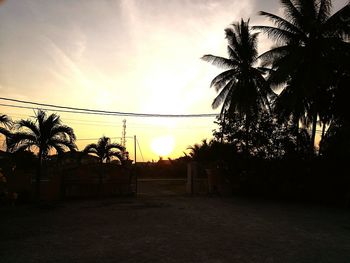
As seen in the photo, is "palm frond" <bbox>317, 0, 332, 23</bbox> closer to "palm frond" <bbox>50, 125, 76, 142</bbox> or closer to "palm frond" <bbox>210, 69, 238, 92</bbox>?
"palm frond" <bbox>210, 69, 238, 92</bbox>

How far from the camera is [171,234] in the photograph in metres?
9.11

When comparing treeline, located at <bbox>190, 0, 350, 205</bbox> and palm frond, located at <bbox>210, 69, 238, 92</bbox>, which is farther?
palm frond, located at <bbox>210, 69, 238, 92</bbox>

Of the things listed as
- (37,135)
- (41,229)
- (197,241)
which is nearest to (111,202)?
(37,135)

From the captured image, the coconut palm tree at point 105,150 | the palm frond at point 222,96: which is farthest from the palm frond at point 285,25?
the coconut palm tree at point 105,150

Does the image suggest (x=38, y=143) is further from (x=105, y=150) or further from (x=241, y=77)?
(x=241, y=77)

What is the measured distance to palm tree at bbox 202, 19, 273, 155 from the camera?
2331 centimetres

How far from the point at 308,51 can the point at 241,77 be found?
5656mm

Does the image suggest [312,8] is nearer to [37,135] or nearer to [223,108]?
[223,108]

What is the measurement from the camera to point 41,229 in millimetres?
9711

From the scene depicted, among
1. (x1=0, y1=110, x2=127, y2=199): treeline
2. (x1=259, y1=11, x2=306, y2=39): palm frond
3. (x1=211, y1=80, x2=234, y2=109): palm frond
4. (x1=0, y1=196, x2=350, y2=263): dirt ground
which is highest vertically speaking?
(x1=259, y1=11, x2=306, y2=39): palm frond

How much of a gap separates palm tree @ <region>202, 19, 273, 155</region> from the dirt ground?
34.4 feet

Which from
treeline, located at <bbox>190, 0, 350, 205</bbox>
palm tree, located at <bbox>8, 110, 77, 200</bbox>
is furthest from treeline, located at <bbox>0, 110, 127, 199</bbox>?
treeline, located at <bbox>190, 0, 350, 205</bbox>

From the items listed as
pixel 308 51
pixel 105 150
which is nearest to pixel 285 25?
pixel 308 51

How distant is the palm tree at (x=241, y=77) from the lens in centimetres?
2331
